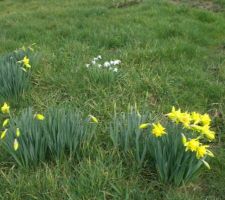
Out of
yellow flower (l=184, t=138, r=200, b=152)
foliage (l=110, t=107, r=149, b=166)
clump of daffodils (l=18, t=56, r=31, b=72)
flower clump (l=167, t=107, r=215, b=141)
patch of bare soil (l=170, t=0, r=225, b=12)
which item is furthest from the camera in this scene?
patch of bare soil (l=170, t=0, r=225, b=12)

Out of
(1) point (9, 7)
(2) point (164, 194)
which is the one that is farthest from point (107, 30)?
(1) point (9, 7)

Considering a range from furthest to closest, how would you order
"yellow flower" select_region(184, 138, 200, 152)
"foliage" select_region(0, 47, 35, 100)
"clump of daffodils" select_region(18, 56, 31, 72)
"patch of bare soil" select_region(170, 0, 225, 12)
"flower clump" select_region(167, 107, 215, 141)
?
"patch of bare soil" select_region(170, 0, 225, 12) → "clump of daffodils" select_region(18, 56, 31, 72) → "foliage" select_region(0, 47, 35, 100) → "flower clump" select_region(167, 107, 215, 141) → "yellow flower" select_region(184, 138, 200, 152)

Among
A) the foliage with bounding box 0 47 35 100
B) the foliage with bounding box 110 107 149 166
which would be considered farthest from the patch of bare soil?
the foliage with bounding box 110 107 149 166

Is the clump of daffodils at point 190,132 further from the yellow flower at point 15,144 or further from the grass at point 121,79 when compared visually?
the yellow flower at point 15,144

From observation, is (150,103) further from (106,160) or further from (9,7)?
(9,7)

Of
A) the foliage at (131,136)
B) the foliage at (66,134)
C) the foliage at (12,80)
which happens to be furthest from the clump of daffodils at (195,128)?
the foliage at (12,80)

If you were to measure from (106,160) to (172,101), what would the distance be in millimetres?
1473

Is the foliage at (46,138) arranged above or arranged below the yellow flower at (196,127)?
below

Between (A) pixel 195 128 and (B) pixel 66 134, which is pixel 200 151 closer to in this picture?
(A) pixel 195 128

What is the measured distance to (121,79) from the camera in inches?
183

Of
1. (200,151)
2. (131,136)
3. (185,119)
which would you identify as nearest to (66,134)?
(131,136)

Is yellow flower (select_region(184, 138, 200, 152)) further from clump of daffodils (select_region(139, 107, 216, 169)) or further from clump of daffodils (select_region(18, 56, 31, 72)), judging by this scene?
clump of daffodils (select_region(18, 56, 31, 72))

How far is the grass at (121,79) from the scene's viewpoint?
2877 millimetres

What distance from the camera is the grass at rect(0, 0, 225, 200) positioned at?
2.88 m
